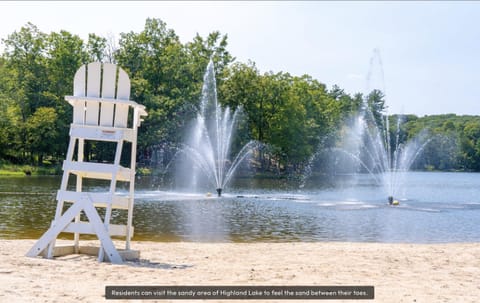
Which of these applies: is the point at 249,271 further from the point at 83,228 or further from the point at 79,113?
the point at 79,113

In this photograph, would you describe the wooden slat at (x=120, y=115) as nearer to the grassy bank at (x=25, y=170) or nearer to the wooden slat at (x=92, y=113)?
the wooden slat at (x=92, y=113)

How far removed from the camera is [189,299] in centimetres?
700

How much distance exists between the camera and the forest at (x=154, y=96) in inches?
2231

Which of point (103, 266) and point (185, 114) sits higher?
point (185, 114)

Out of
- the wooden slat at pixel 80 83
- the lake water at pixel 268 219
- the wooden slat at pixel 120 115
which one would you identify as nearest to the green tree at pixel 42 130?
the lake water at pixel 268 219

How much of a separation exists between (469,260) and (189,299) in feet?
24.5

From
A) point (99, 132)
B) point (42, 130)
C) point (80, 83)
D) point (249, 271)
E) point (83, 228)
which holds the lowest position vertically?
point (249, 271)

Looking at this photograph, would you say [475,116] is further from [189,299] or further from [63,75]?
[189,299]

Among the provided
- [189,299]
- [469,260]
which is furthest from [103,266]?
[469,260]

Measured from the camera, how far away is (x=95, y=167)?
10289 millimetres

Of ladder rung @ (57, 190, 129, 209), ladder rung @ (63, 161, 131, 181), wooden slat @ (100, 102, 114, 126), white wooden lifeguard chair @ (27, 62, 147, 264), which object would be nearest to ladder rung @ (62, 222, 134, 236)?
white wooden lifeguard chair @ (27, 62, 147, 264)
